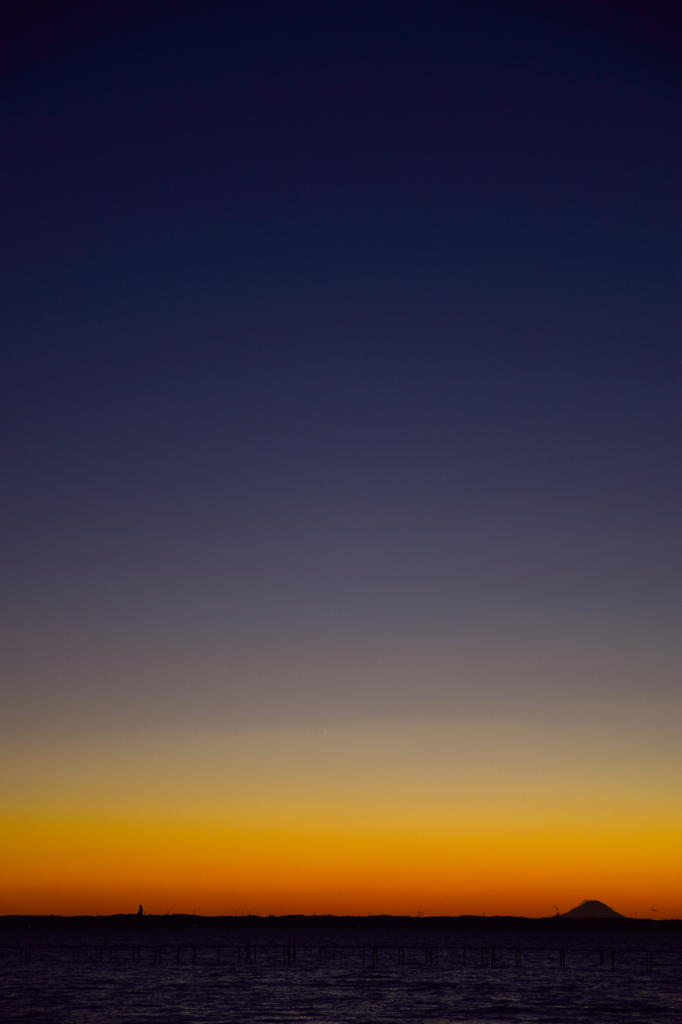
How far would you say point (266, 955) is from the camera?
155625 mm

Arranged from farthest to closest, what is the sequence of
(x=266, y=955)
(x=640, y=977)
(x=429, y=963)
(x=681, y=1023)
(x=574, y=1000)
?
1. (x=266, y=955)
2. (x=429, y=963)
3. (x=640, y=977)
4. (x=574, y=1000)
5. (x=681, y=1023)

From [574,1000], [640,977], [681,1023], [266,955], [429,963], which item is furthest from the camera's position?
[266,955]

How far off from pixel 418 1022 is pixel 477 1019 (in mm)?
4903

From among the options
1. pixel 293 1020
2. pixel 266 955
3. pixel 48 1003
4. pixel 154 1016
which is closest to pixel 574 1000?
pixel 293 1020

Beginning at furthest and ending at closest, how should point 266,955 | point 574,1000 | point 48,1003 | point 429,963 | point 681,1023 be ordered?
point 266,955 → point 429,963 → point 574,1000 → point 48,1003 → point 681,1023

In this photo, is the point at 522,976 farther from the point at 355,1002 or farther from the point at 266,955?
the point at 266,955

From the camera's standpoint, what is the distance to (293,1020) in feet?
223

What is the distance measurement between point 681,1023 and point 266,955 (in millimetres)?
102438

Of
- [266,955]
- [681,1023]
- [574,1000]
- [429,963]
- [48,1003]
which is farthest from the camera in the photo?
[266,955]

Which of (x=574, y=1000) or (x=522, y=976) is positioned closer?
(x=574, y=1000)

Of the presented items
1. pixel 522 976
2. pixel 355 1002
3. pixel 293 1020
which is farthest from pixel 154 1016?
pixel 522 976

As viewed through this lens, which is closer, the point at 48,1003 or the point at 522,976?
the point at 48,1003

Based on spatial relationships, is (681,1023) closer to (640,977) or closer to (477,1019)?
(477,1019)

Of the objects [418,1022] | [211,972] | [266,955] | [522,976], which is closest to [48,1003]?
[418,1022]
